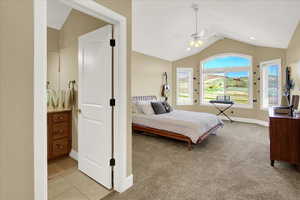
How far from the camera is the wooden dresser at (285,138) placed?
2299mm

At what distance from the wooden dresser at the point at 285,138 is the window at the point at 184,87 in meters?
4.72

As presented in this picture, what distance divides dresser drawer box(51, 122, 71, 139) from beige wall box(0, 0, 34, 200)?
166 cm

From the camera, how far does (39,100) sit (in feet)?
3.90

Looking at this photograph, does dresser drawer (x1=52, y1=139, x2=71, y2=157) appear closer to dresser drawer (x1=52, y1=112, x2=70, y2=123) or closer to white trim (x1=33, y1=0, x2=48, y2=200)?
dresser drawer (x1=52, y1=112, x2=70, y2=123)

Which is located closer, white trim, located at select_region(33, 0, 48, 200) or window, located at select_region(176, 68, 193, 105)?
white trim, located at select_region(33, 0, 48, 200)

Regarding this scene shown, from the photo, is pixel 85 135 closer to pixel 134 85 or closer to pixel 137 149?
pixel 137 149

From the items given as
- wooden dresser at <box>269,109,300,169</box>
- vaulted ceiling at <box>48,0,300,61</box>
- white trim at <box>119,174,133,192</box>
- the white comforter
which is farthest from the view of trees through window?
white trim at <box>119,174,133,192</box>

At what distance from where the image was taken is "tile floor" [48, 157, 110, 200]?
1.86m

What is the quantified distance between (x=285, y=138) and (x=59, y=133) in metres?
3.67

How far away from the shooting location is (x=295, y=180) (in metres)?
2.12

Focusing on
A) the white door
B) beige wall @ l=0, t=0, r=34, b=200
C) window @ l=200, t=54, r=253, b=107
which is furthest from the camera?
window @ l=200, t=54, r=253, b=107

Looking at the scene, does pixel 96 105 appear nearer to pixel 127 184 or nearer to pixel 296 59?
pixel 127 184

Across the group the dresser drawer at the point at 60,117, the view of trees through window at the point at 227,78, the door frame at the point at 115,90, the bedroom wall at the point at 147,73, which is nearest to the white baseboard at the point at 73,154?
the dresser drawer at the point at 60,117

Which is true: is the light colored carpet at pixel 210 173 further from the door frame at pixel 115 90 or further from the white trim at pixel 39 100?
the white trim at pixel 39 100
